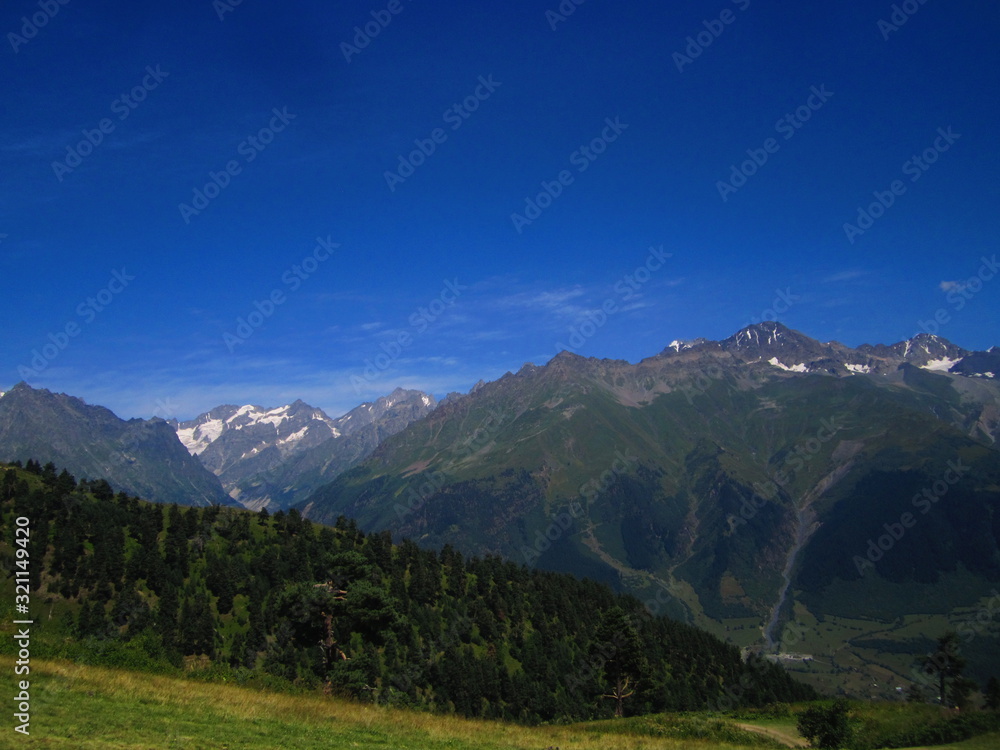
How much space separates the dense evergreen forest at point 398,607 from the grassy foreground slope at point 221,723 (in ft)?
137

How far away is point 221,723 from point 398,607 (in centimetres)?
4814

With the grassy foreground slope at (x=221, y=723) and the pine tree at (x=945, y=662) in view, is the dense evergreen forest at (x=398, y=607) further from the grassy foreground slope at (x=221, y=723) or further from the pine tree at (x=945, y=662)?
the pine tree at (x=945, y=662)

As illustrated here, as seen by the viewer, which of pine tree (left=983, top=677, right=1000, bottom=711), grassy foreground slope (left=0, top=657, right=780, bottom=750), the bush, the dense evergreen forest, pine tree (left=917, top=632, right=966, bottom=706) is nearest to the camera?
grassy foreground slope (left=0, top=657, right=780, bottom=750)

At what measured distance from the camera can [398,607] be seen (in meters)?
70.5

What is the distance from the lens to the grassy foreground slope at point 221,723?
2048 cm

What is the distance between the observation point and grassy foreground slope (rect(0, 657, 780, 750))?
67.2 ft

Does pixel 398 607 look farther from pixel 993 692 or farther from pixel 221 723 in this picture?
pixel 993 692

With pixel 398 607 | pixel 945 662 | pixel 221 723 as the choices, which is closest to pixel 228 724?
pixel 221 723

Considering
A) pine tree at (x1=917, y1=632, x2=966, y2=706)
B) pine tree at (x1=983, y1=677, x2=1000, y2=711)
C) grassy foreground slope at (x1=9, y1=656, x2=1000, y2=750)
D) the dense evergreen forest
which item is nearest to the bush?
grassy foreground slope at (x1=9, y1=656, x2=1000, y2=750)

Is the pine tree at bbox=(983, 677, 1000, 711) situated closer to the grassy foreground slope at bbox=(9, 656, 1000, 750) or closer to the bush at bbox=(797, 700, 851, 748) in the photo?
the bush at bbox=(797, 700, 851, 748)

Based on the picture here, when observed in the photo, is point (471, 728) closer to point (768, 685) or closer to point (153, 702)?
point (153, 702)

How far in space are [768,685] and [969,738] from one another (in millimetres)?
133769

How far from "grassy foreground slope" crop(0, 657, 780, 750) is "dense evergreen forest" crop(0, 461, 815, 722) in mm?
41755

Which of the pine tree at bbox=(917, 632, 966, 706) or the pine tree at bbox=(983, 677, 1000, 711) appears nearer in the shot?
the pine tree at bbox=(983, 677, 1000, 711)
